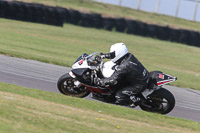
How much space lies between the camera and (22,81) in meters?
9.53

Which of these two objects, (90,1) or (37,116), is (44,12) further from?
(37,116)

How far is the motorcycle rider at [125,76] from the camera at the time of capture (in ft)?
25.5

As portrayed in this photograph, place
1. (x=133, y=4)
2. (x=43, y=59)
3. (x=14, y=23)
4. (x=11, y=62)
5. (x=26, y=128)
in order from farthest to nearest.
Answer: (x=133, y=4), (x=14, y=23), (x=43, y=59), (x=11, y=62), (x=26, y=128)

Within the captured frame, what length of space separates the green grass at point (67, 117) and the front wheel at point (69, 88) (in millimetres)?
810

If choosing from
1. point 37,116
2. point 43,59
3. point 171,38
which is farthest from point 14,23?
point 37,116

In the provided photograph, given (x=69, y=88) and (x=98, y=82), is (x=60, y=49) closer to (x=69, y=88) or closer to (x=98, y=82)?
(x=69, y=88)

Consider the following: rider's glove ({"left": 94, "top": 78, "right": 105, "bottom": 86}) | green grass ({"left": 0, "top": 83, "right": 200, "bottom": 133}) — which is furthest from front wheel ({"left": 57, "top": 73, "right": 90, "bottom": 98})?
green grass ({"left": 0, "top": 83, "right": 200, "bottom": 133})

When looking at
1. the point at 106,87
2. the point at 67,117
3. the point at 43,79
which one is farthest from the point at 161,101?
the point at 43,79

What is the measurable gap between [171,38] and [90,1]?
14180 millimetres

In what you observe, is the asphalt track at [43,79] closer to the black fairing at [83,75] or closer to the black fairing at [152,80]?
the black fairing at [152,80]

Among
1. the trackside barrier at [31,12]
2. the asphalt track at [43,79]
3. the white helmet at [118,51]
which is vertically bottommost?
the trackside barrier at [31,12]

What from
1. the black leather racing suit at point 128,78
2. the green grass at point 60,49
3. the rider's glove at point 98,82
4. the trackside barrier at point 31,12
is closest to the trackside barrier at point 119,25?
the trackside barrier at point 31,12

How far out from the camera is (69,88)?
827 centimetres

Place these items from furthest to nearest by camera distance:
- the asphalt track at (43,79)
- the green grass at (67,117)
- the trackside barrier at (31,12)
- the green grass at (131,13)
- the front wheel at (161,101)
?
1. the green grass at (131,13)
2. the trackside barrier at (31,12)
3. the asphalt track at (43,79)
4. the front wheel at (161,101)
5. the green grass at (67,117)
